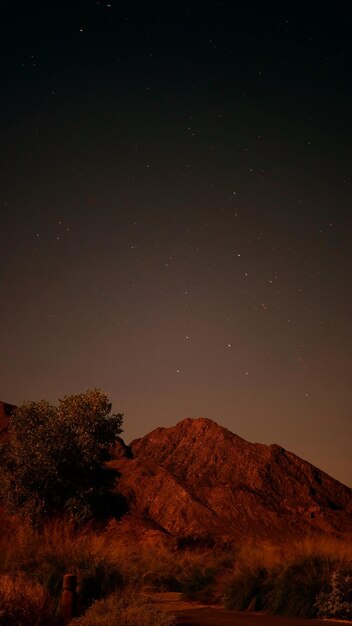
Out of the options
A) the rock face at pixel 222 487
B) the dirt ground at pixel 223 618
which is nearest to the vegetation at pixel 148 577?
the dirt ground at pixel 223 618

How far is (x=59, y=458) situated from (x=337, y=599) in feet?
65.8

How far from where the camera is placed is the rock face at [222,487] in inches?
2692

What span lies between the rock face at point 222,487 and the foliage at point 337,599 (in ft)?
156

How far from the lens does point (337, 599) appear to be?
12.2 metres

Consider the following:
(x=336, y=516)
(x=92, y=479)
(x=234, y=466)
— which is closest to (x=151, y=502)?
(x=234, y=466)

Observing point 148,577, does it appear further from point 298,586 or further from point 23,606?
point 23,606

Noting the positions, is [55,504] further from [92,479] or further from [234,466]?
[234,466]

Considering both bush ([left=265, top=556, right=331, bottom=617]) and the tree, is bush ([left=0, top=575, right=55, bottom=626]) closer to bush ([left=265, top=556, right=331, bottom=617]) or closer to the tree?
bush ([left=265, top=556, right=331, bottom=617])

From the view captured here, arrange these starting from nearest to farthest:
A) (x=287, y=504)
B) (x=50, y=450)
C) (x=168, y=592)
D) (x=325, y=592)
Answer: (x=325, y=592)
(x=168, y=592)
(x=50, y=450)
(x=287, y=504)

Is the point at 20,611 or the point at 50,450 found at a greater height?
the point at 50,450

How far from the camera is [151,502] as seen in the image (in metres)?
72.1

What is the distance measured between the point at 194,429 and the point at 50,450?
67.5 meters

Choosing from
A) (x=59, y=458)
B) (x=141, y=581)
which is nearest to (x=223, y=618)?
(x=141, y=581)

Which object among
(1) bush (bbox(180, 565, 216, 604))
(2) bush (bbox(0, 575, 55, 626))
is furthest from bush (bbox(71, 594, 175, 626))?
(1) bush (bbox(180, 565, 216, 604))
